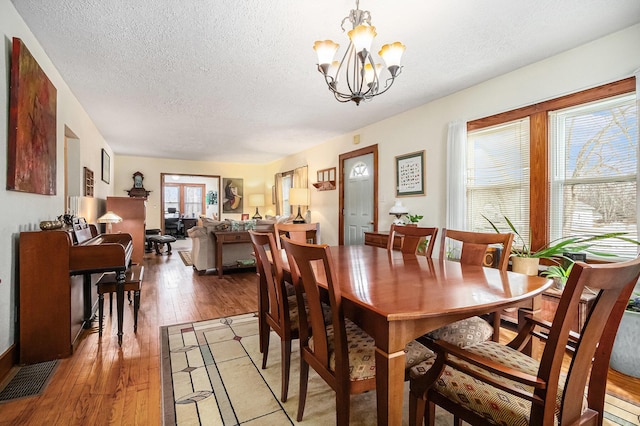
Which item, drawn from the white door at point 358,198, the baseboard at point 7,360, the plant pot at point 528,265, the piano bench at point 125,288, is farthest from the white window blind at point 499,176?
the baseboard at point 7,360

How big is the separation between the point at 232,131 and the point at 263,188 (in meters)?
4.16

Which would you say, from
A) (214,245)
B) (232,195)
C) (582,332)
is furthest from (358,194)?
(232,195)

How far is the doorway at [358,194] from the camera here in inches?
188

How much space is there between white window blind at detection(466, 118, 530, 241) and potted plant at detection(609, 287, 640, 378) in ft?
3.48

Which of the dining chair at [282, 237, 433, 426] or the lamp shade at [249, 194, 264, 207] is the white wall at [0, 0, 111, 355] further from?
the lamp shade at [249, 194, 264, 207]

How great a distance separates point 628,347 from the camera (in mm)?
1999

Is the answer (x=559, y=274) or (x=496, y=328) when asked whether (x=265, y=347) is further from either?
(x=559, y=274)

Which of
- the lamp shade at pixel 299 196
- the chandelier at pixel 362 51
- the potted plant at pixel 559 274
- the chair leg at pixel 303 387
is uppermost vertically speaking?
the chandelier at pixel 362 51

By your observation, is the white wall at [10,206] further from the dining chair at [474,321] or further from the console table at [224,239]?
the dining chair at [474,321]

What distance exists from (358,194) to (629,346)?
364 centimetres

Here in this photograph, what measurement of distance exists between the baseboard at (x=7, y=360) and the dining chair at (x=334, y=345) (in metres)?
1.92

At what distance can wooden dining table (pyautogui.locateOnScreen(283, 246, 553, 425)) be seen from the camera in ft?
3.28

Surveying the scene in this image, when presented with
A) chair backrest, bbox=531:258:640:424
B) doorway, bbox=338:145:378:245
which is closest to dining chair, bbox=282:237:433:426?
chair backrest, bbox=531:258:640:424

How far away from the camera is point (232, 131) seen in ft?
17.3
